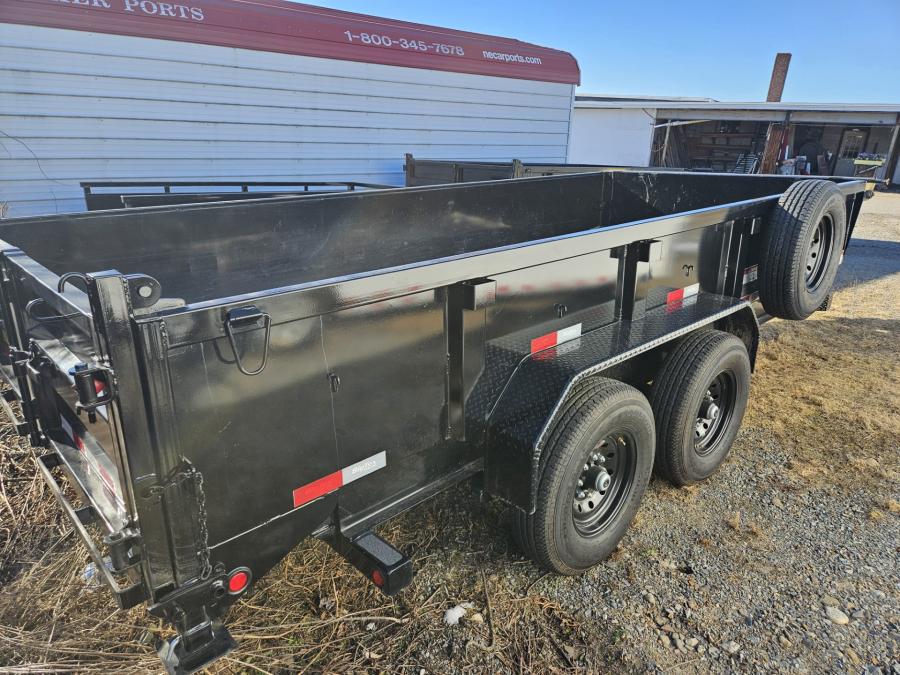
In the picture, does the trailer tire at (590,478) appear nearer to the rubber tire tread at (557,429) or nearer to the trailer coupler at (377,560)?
the rubber tire tread at (557,429)

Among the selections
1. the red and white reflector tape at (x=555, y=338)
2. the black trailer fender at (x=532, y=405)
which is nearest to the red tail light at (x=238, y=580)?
the black trailer fender at (x=532, y=405)

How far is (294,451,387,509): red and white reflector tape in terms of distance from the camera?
1930 millimetres

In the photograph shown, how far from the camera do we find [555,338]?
2660 millimetres

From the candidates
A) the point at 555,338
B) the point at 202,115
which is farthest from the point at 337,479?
the point at 202,115

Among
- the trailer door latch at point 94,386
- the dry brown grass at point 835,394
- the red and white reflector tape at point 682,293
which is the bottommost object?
the dry brown grass at point 835,394

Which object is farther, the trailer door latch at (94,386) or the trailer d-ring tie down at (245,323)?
the trailer d-ring tie down at (245,323)

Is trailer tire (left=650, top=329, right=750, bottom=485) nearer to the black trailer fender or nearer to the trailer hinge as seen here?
the black trailer fender

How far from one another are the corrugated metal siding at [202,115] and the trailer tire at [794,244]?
212 inches

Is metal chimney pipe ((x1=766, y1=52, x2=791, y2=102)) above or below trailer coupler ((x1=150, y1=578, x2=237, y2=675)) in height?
above

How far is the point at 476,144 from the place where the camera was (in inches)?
364

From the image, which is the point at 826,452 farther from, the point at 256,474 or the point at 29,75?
the point at 29,75

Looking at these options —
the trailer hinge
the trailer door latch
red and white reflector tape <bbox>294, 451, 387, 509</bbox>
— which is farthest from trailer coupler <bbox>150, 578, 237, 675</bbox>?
the trailer door latch

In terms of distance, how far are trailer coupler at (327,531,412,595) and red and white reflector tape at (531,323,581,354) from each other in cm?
99

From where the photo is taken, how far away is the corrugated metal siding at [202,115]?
5547 mm
